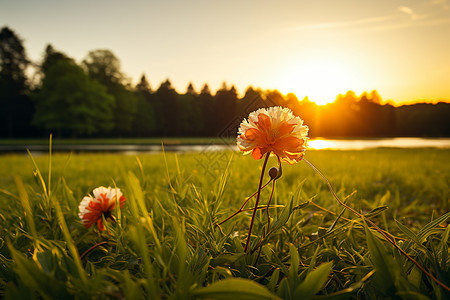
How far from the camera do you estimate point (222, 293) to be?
438mm

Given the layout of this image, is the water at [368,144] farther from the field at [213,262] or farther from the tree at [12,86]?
the tree at [12,86]

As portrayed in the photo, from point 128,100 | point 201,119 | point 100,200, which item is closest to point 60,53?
point 128,100

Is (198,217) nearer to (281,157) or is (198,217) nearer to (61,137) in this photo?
(281,157)

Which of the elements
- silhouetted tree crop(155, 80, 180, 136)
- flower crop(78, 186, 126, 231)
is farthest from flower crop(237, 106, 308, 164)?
silhouetted tree crop(155, 80, 180, 136)

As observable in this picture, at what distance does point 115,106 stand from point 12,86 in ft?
36.4

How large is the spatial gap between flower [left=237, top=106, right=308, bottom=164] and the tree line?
1472 cm

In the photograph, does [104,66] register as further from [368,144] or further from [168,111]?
[368,144]

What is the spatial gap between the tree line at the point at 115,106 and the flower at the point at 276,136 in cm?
1472

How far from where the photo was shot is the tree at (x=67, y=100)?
1013 inches

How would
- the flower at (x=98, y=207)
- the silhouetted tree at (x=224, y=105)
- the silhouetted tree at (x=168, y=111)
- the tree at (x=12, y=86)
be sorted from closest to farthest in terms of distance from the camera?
the flower at (x=98, y=207)
the tree at (x=12, y=86)
the silhouetted tree at (x=168, y=111)
the silhouetted tree at (x=224, y=105)

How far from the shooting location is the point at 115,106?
1209 inches

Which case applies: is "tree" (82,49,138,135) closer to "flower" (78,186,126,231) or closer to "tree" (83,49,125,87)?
"tree" (83,49,125,87)

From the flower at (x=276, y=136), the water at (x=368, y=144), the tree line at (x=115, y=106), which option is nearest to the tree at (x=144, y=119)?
the tree line at (x=115, y=106)

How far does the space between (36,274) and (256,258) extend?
56cm
